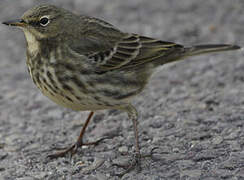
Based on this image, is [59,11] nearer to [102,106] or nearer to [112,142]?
[102,106]

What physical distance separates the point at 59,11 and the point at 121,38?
0.80 meters

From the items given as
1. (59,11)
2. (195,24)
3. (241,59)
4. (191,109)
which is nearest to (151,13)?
(195,24)

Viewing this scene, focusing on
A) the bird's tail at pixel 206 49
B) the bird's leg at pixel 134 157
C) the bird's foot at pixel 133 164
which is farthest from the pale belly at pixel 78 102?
the bird's tail at pixel 206 49

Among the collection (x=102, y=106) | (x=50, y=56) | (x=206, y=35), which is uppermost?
(x=206, y=35)

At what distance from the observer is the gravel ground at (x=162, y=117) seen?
550 centimetres

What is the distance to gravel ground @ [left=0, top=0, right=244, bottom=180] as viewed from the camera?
217 inches

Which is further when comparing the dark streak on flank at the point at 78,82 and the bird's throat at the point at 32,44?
the bird's throat at the point at 32,44

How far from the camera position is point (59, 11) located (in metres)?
5.91

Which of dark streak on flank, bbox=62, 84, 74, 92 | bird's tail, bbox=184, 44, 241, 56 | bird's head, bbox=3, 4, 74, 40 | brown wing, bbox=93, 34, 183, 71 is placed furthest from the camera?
bird's tail, bbox=184, 44, 241, 56

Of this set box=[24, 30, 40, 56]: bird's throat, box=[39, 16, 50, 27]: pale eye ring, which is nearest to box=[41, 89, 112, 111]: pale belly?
box=[24, 30, 40, 56]: bird's throat

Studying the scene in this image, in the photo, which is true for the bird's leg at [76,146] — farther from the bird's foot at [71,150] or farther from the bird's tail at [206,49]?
the bird's tail at [206,49]

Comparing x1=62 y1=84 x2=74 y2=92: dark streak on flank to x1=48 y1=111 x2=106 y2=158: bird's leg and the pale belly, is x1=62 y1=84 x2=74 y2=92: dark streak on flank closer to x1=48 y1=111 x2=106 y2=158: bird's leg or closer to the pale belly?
the pale belly

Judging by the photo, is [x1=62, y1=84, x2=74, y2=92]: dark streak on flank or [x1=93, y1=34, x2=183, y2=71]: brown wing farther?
[x1=93, y1=34, x2=183, y2=71]: brown wing

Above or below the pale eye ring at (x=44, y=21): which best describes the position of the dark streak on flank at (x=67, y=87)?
below
